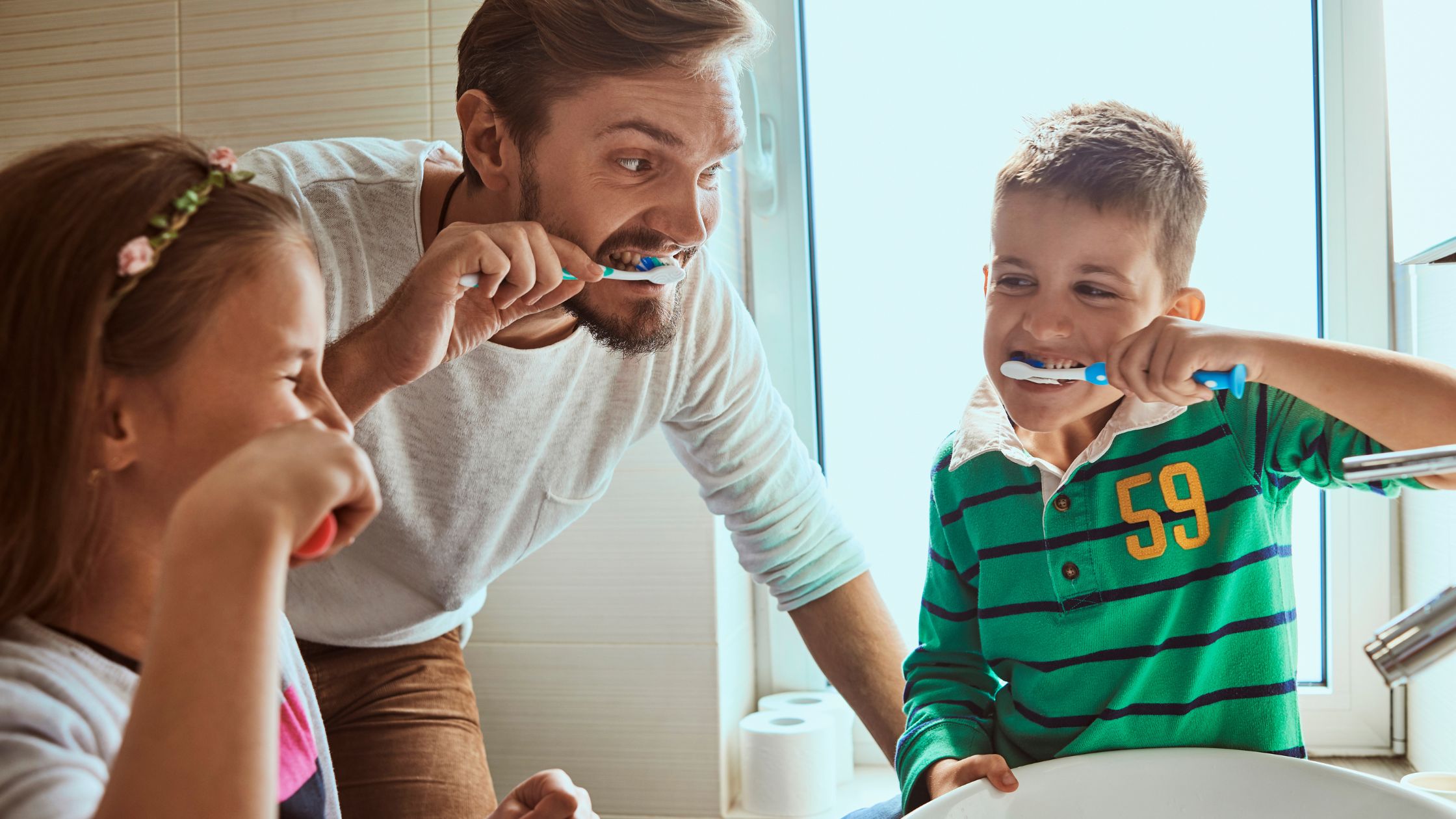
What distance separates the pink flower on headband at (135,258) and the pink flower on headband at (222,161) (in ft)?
0.31

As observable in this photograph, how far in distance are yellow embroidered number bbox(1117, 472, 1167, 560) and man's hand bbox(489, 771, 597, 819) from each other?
462mm

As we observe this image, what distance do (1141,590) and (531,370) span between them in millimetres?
667

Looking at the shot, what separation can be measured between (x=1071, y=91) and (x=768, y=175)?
50 centimetres

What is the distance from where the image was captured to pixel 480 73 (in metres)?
1.14

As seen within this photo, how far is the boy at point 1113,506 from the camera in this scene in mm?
795

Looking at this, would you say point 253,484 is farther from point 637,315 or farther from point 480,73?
point 480,73

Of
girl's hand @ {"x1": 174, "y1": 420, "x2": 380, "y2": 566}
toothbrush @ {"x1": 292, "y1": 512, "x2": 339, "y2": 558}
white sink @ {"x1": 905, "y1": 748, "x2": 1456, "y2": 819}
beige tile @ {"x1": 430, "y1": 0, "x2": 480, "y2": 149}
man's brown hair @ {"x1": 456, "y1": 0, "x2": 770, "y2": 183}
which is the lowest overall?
white sink @ {"x1": 905, "y1": 748, "x2": 1456, "y2": 819}

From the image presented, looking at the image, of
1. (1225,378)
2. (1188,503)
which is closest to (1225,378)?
(1225,378)

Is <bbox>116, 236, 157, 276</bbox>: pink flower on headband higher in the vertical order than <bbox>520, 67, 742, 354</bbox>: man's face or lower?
lower

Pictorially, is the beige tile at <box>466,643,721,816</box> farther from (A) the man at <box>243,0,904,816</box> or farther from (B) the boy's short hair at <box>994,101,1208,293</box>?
(B) the boy's short hair at <box>994,101,1208,293</box>

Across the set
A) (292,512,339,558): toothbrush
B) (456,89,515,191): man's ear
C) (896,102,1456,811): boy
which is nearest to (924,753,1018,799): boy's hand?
(896,102,1456,811): boy

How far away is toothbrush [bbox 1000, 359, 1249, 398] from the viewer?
2.28ft

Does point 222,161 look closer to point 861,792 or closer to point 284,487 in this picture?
point 284,487

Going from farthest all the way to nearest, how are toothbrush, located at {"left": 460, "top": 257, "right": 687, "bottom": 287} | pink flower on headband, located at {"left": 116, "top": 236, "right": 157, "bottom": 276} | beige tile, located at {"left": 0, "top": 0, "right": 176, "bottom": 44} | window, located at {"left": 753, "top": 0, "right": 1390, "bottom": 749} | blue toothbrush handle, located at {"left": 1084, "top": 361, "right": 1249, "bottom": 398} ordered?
beige tile, located at {"left": 0, "top": 0, "right": 176, "bottom": 44}
window, located at {"left": 753, "top": 0, "right": 1390, "bottom": 749}
toothbrush, located at {"left": 460, "top": 257, "right": 687, "bottom": 287}
blue toothbrush handle, located at {"left": 1084, "top": 361, "right": 1249, "bottom": 398}
pink flower on headband, located at {"left": 116, "top": 236, "right": 157, "bottom": 276}
